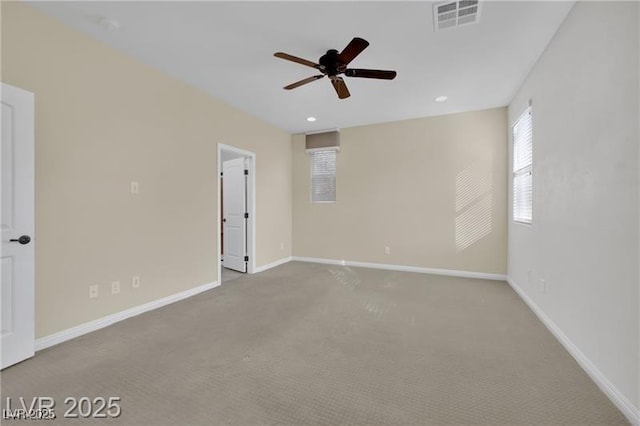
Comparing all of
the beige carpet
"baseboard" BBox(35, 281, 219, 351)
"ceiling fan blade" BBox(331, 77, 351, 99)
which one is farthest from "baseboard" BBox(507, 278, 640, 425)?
"baseboard" BBox(35, 281, 219, 351)

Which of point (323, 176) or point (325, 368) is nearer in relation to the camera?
point (325, 368)

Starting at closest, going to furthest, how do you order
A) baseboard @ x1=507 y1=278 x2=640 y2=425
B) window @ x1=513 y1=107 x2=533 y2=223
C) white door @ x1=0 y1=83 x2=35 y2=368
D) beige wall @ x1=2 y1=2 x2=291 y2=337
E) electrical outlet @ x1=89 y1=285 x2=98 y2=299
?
1. baseboard @ x1=507 y1=278 x2=640 y2=425
2. white door @ x1=0 y1=83 x2=35 y2=368
3. beige wall @ x1=2 y1=2 x2=291 y2=337
4. electrical outlet @ x1=89 y1=285 x2=98 y2=299
5. window @ x1=513 y1=107 x2=533 y2=223

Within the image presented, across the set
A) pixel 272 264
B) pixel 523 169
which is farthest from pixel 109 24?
pixel 523 169

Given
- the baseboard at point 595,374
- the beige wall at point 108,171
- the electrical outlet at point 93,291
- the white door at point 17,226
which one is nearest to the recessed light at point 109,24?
the beige wall at point 108,171

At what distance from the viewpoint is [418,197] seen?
4.77 m

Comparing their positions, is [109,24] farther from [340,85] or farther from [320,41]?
[340,85]

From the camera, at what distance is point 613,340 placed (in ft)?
5.39

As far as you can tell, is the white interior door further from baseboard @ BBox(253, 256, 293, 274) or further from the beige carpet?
the beige carpet

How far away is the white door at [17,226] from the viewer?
194 cm

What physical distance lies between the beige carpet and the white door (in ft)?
0.74

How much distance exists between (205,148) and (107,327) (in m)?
2.31

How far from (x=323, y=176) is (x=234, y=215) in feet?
6.24

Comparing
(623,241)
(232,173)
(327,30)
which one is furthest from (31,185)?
(623,241)

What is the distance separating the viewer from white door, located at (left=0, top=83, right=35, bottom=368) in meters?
1.94
